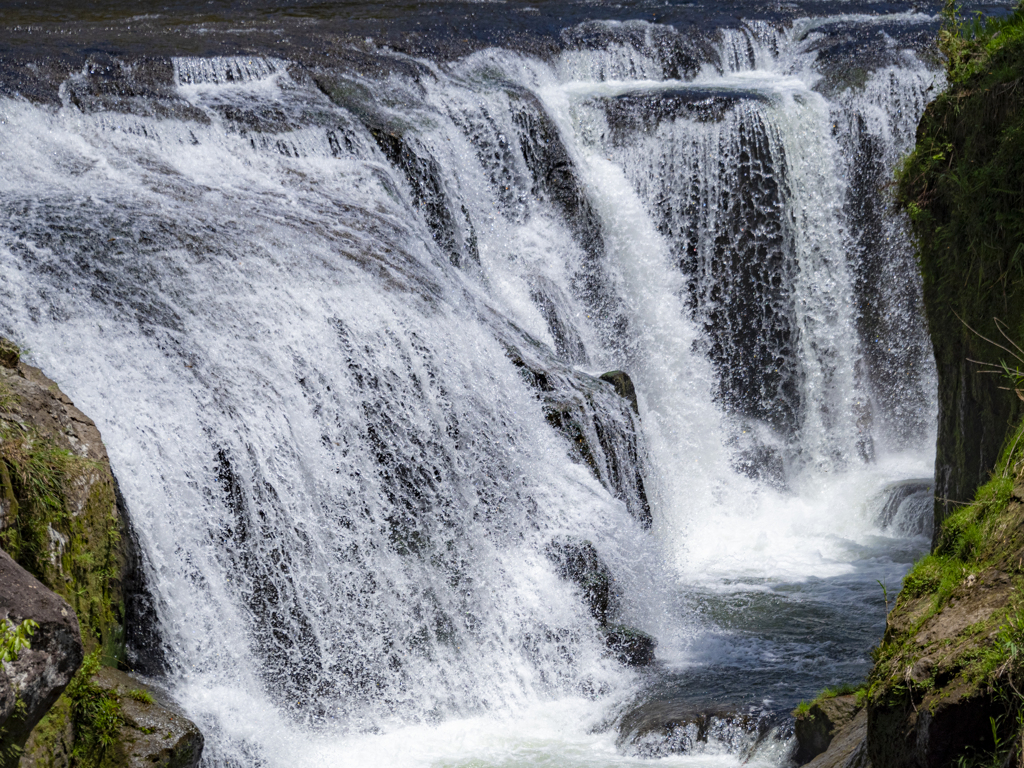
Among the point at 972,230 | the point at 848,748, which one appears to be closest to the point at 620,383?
the point at 972,230

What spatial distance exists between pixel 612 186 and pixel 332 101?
2.94 m

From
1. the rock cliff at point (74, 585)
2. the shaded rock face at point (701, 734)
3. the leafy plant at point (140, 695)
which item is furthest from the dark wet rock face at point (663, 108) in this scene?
the leafy plant at point (140, 695)

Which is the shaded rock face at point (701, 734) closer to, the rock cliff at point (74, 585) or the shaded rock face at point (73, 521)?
the rock cliff at point (74, 585)

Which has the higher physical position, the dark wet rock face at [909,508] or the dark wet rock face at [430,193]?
the dark wet rock face at [430,193]

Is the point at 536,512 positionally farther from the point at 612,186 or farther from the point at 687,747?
the point at 612,186

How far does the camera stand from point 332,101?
10.3m

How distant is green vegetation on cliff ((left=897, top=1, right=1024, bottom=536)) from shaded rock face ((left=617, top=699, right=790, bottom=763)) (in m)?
1.51

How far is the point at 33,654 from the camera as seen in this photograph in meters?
3.53

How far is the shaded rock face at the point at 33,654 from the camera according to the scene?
3.46 m

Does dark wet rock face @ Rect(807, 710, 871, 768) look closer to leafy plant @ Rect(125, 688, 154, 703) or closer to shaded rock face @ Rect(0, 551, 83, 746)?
shaded rock face @ Rect(0, 551, 83, 746)

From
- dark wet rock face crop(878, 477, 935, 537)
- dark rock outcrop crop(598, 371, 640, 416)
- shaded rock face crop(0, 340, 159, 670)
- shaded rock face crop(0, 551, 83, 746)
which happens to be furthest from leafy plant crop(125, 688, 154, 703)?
dark wet rock face crop(878, 477, 935, 537)

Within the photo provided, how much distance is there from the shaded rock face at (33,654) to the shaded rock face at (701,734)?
3.00 m

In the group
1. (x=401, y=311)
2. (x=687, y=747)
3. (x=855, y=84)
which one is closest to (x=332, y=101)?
(x=401, y=311)

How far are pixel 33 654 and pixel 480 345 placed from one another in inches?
169
